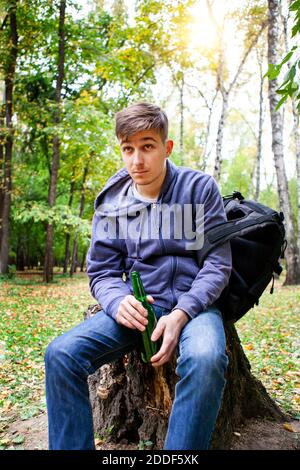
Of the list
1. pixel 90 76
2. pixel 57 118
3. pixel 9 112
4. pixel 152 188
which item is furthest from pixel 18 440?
pixel 90 76

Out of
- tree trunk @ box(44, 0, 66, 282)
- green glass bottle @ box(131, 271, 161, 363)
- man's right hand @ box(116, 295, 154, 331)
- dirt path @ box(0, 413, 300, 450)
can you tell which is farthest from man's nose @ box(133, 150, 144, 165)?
tree trunk @ box(44, 0, 66, 282)

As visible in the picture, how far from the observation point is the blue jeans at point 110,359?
1.74 meters

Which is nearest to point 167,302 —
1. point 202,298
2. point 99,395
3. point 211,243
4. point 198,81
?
point 202,298

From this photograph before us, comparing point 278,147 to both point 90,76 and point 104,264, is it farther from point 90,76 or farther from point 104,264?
point 104,264

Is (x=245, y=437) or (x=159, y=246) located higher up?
(x=159, y=246)

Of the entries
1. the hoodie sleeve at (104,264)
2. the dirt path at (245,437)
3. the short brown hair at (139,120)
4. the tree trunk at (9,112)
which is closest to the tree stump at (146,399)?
the dirt path at (245,437)

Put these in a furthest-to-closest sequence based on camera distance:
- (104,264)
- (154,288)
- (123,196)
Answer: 1. (123,196)
2. (104,264)
3. (154,288)

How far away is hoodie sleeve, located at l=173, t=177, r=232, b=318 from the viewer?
2.11m

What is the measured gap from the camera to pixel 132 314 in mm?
2092

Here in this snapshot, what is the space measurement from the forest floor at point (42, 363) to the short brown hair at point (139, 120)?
2101mm

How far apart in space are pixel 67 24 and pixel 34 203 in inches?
259

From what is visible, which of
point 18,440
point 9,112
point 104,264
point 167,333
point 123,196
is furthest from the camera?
point 9,112

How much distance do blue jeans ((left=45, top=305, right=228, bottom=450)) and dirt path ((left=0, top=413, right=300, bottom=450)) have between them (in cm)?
88

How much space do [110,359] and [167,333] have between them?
442mm
